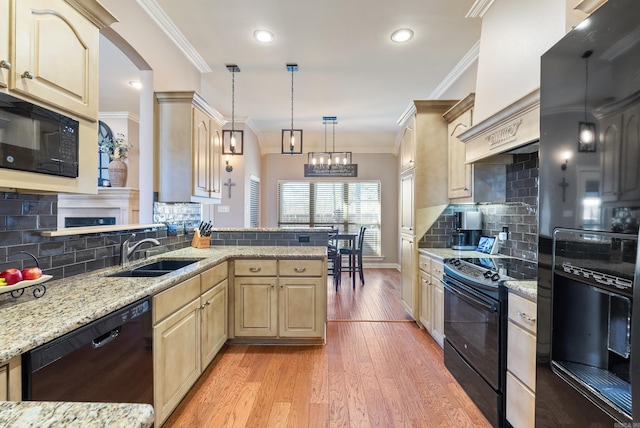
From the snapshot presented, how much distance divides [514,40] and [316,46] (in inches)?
72.3

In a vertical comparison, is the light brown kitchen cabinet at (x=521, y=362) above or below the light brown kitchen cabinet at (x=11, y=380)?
below

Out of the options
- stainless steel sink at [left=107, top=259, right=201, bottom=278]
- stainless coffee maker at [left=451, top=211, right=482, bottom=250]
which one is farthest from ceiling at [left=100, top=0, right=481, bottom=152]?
stainless steel sink at [left=107, top=259, right=201, bottom=278]

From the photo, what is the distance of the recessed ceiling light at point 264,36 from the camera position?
9.48 ft

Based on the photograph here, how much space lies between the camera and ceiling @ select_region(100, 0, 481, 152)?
257 cm

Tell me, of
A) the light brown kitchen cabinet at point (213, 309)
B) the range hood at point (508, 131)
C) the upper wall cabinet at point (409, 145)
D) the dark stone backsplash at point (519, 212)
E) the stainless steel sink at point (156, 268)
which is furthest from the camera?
the upper wall cabinet at point (409, 145)

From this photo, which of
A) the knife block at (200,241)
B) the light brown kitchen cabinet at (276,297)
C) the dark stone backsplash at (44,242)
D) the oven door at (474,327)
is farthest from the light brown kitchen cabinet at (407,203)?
the dark stone backsplash at (44,242)

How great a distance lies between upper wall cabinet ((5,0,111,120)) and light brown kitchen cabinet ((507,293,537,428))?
257 centimetres

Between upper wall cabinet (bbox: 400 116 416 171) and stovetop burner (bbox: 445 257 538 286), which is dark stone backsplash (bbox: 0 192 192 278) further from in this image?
upper wall cabinet (bbox: 400 116 416 171)

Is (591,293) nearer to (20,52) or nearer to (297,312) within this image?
(297,312)

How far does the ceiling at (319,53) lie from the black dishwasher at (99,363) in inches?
98.1

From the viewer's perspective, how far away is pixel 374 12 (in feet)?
8.50

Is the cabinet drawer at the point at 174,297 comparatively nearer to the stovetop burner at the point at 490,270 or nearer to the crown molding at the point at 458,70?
the stovetop burner at the point at 490,270

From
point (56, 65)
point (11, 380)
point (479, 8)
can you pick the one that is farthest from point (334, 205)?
point (11, 380)

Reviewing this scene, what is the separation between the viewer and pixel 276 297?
9.31ft
